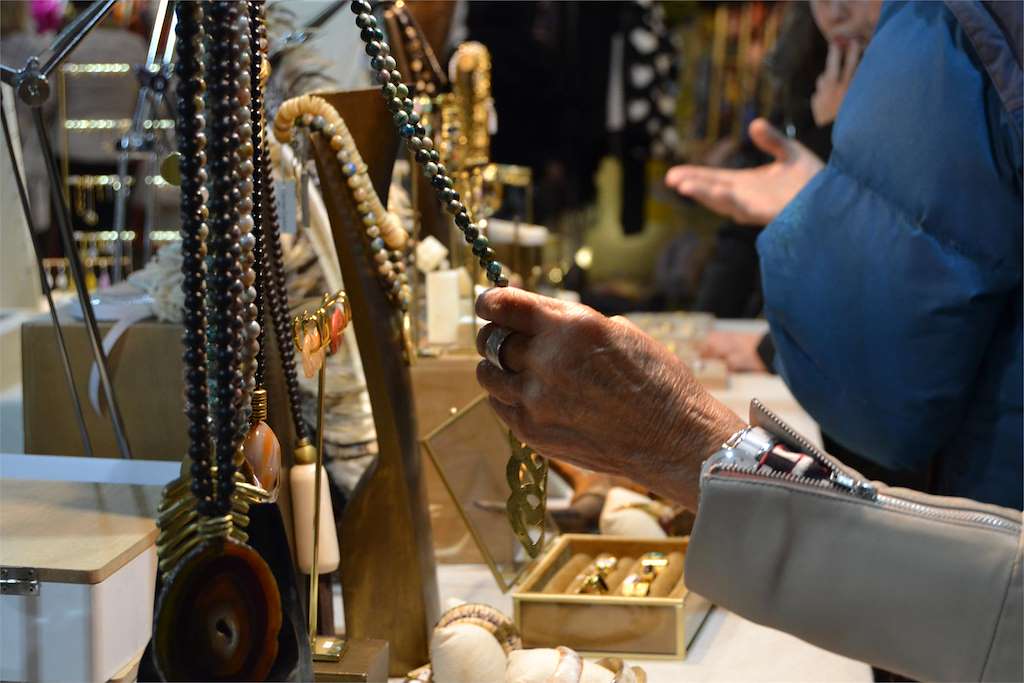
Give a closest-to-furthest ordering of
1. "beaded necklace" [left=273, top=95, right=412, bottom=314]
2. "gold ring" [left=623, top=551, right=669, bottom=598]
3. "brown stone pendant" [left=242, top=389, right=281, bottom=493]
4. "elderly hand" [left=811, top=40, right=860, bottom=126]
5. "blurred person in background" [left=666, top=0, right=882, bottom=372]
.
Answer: "brown stone pendant" [left=242, top=389, right=281, bottom=493], "beaded necklace" [left=273, top=95, right=412, bottom=314], "gold ring" [left=623, top=551, right=669, bottom=598], "blurred person in background" [left=666, top=0, right=882, bottom=372], "elderly hand" [left=811, top=40, right=860, bottom=126]

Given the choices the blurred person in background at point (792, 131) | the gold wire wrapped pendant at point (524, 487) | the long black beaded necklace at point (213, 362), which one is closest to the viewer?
the long black beaded necklace at point (213, 362)

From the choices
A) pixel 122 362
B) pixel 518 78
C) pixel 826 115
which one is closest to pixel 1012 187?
pixel 122 362

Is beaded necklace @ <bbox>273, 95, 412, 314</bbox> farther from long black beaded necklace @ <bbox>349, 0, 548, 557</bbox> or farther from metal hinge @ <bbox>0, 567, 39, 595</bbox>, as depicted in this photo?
metal hinge @ <bbox>0, 567, 39, 595</bbox>

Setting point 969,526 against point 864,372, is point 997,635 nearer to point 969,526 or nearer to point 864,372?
point 969,526

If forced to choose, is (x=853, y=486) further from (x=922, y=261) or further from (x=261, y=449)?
(x=922, y=261)

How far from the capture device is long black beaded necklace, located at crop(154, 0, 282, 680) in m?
0.55

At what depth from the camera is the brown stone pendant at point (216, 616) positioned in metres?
0.56

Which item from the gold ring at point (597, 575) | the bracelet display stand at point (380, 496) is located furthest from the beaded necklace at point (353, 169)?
the gold ring at point (597, 575)

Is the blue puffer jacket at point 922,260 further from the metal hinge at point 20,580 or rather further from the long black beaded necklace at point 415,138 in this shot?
the metal hinge at point 20,580

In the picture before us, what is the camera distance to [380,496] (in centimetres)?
94

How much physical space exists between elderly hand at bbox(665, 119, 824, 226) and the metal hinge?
138cm

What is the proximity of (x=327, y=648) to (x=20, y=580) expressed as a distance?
8.6 inches

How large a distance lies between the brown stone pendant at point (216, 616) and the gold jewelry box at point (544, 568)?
1.35 feet

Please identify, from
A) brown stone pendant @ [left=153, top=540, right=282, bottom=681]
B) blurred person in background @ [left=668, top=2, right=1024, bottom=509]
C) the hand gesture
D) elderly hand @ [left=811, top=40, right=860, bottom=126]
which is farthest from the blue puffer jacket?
the hand gesture
